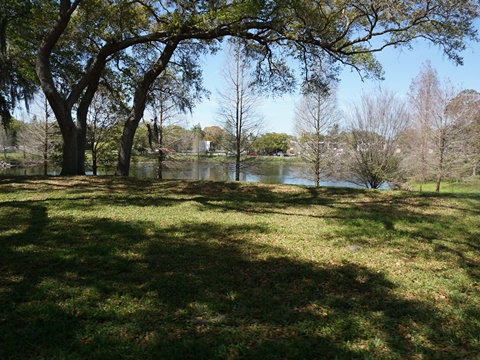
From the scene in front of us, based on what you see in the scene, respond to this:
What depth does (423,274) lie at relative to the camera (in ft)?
12.9

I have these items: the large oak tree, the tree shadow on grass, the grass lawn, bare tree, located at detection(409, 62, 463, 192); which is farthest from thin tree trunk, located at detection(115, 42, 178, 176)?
bare tree, located at detection(409, 62, 463, 192)

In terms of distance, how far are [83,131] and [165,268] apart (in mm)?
10230

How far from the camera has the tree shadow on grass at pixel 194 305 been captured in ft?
8.08

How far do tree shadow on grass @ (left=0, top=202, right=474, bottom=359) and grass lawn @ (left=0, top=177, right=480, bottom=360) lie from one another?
0.05ft

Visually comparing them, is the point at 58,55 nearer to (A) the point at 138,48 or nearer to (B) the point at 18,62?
(B) the point at 18,62

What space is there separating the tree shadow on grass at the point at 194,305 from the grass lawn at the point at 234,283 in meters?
0.01

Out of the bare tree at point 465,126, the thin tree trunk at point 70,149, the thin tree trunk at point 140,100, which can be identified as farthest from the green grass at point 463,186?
the thin tree trunk at point 70,149

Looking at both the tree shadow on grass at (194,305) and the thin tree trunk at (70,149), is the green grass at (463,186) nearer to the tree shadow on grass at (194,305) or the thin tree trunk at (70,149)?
the thin tree trunk at (70,149)

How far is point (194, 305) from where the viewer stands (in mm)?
3043

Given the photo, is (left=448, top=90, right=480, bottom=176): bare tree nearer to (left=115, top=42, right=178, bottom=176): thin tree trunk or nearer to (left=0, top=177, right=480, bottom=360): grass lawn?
(left=0, top=177, right=480, bottom=360): grass lawn

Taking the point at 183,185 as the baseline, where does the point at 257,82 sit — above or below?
above

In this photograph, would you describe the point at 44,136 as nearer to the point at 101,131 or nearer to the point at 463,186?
the point at 101,131

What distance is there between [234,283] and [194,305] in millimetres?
635

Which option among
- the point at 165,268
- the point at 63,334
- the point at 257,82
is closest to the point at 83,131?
the point at 257,82
